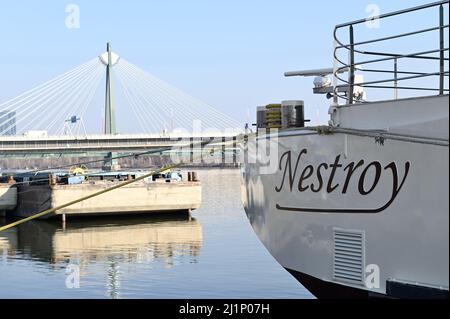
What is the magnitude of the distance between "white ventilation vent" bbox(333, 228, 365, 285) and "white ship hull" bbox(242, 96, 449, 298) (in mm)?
12

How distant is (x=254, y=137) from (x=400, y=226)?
12.2 ft

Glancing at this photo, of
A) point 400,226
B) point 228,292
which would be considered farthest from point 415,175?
point 228,292

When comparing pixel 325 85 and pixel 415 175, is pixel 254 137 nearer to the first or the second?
pixel 325 85

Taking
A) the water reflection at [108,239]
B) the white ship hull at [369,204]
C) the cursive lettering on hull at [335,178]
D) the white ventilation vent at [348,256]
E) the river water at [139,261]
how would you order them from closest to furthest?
1. the white ship hull at [369,204]
2. the cursive lettering on hull at [335,178]
3. the white ventilation vent at [348,256]
4. the river water at [139,261]
5. the water reflection at [108,239]

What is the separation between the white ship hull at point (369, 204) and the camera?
273 inches

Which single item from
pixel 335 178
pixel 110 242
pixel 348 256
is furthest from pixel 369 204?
pixel 110 242

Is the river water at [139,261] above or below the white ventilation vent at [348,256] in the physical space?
below

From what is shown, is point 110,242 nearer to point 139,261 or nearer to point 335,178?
point 139,261

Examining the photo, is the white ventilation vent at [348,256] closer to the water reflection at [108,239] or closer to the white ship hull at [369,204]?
the white ship hull at [369,204]

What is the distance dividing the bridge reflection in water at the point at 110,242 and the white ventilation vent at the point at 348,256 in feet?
26.2

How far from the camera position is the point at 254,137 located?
1055cm

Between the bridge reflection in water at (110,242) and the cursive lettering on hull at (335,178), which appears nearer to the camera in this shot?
the cursive lettering on hull at (335,178)

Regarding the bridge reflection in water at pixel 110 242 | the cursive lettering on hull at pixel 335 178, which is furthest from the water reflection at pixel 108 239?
the cursive lettering on hull at pixel 335 178

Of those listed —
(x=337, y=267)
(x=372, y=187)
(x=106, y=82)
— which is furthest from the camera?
(x=106, y=82)
